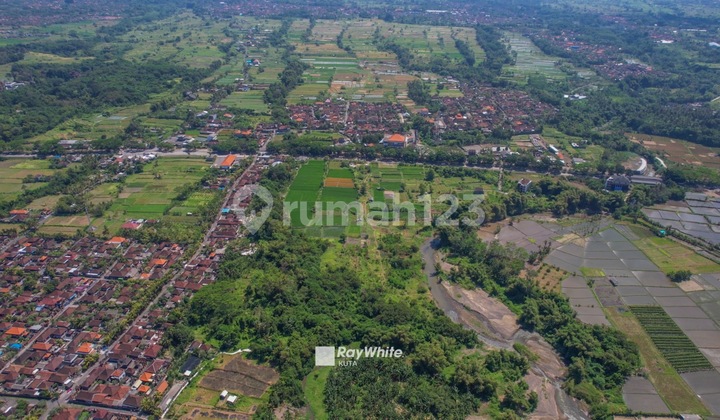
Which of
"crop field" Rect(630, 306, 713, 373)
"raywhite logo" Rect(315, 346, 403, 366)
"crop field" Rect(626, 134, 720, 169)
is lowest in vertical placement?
"crop field" Rect(630, 306, 713, 373)

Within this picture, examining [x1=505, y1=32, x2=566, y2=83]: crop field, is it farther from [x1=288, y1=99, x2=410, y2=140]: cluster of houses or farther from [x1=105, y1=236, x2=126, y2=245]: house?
[x1=105, y1=236, x2=126, y2=245]: house

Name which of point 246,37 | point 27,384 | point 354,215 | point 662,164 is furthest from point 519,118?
point 246,37

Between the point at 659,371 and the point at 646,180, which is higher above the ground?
the point at 646,180

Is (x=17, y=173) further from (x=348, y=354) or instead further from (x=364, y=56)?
(x=364, y=56)

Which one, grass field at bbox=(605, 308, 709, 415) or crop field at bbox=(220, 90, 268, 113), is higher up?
crop field at bbox=(220, 90, 268, 113)

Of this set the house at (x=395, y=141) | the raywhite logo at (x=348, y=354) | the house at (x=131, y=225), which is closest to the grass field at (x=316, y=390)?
the raywhite logo at (x=348, y=354)

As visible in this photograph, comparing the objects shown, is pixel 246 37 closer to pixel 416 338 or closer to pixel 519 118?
pixel 519 118

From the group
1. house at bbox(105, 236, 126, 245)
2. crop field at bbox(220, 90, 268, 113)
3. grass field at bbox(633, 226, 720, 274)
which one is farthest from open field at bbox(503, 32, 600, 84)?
house at bbox(105, 236, 126, 245)

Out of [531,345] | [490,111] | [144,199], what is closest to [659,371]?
[531,345]
